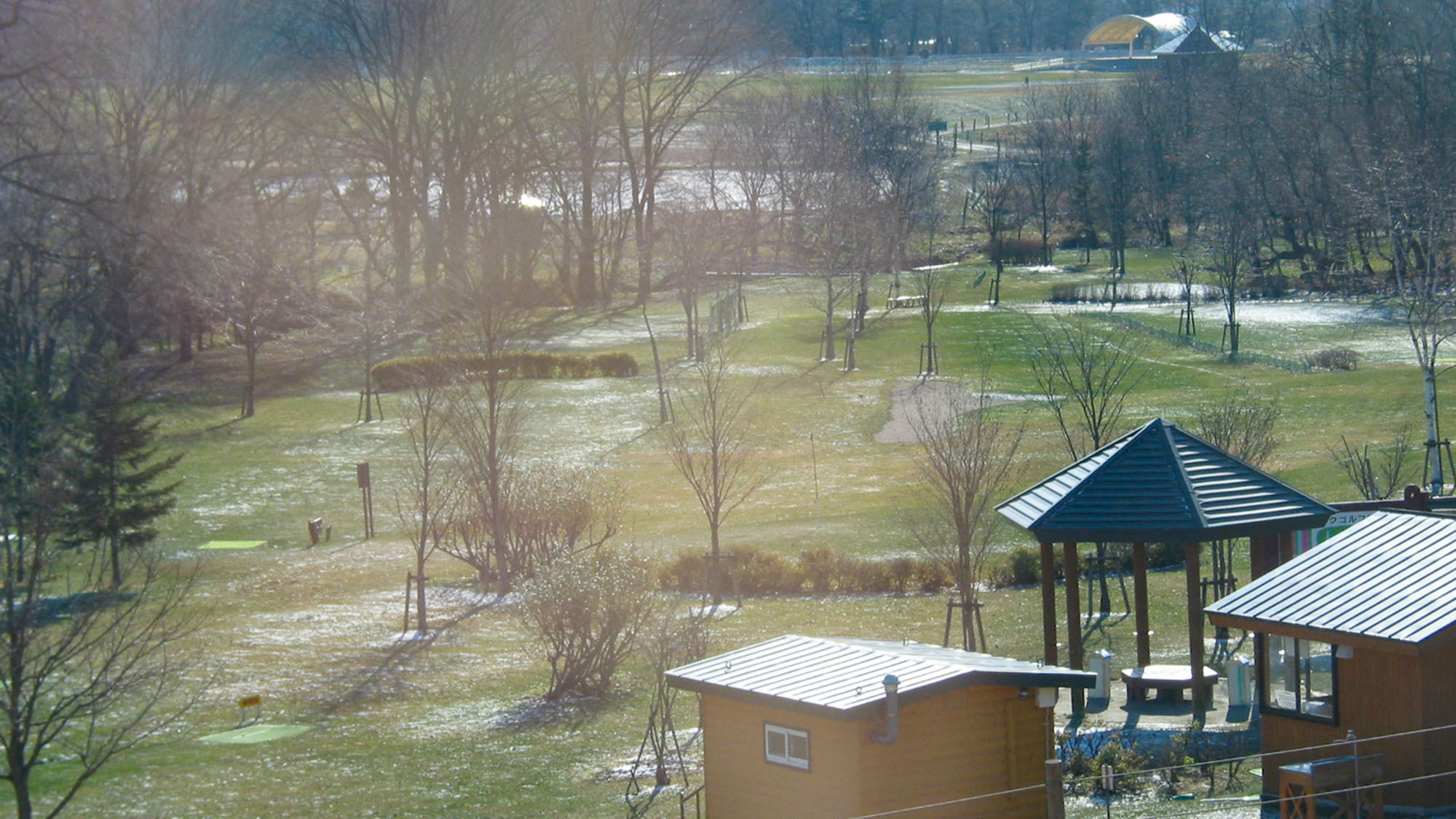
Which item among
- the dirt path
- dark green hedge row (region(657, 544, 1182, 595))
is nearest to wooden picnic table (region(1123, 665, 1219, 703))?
dark green hedge row (region(657, 544, 1182, 595))

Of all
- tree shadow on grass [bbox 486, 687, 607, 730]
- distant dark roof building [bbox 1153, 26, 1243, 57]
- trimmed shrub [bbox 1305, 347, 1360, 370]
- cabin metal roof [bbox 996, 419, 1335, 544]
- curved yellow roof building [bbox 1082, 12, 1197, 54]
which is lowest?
tree shadow on grass [bbox 486, 687, 607, 730]

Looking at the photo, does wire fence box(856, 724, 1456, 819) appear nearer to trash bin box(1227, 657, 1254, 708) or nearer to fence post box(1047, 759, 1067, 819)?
fence post box(1047, 759, 1067, 819)

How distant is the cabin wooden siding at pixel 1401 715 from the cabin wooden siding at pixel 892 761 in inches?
94.6

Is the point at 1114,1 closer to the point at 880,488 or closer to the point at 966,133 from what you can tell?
the point at 966,133

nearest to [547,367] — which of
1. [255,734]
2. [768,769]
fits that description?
[255,734]

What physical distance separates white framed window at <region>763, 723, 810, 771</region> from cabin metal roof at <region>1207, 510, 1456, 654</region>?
3953mm

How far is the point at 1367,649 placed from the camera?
1177cm

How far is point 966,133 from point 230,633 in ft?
317

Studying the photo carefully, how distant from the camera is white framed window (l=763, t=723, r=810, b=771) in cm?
1135

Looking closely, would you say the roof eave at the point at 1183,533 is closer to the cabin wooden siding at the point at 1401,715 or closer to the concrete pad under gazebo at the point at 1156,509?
the concrete pad under gazebo at the point at 1156,509

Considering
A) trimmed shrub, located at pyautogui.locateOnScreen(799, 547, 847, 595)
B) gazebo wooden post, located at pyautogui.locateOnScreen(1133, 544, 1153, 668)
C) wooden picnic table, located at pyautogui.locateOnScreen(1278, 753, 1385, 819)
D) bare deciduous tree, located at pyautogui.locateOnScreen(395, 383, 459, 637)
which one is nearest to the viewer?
wooden picnic table, located at pyautogui.locateOnScreen(1278, 753, 1385, 819)

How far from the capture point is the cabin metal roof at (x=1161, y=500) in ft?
50.8

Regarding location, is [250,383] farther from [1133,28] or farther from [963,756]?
[1133,28]

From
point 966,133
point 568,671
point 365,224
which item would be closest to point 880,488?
point 568,671
